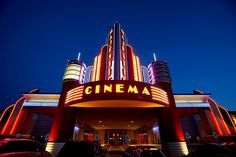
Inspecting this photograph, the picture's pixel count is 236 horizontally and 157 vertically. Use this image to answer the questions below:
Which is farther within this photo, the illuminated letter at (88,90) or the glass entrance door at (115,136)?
the glass entrance door at (115,136)

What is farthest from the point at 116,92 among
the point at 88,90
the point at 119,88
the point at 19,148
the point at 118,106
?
the point at 19,148

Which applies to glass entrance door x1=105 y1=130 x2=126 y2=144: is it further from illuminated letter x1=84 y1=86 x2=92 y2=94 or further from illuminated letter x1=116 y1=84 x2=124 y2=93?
illuminated letter x1=116 y1=84 x2=124 y2=93

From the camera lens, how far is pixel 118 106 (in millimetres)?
18047

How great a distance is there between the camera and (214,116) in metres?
23.4

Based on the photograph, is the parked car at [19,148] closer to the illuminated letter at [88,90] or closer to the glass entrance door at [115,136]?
the illuminated letter at [88,90]

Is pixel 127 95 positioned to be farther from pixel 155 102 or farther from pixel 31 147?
pixel 31 147

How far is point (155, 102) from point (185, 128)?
17523mm

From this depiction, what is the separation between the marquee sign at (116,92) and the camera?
15273 millimetres

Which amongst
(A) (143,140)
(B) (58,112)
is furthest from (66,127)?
(A) (143,140)

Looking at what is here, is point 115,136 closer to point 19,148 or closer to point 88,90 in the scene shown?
point 88,90

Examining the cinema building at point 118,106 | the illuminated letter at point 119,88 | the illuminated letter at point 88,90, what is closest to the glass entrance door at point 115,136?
the cinema building at point 118,106

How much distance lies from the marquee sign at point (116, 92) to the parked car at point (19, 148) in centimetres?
715

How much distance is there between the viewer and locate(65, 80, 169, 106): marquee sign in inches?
601

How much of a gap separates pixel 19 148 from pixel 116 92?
900cm
